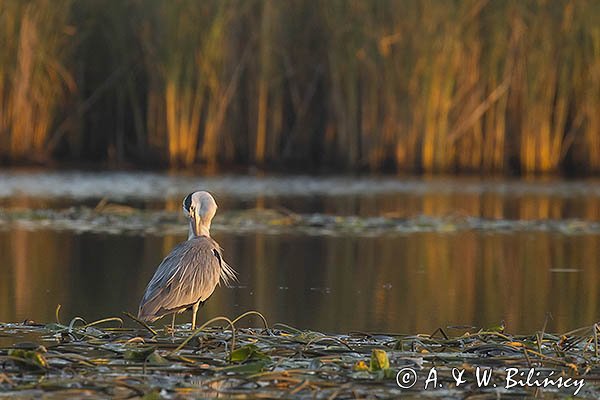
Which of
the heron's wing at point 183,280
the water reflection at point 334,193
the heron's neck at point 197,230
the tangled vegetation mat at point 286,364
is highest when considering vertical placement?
the heron's neck at point 197,230

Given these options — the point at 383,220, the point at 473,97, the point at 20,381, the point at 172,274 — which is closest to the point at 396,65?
the point at 473,97

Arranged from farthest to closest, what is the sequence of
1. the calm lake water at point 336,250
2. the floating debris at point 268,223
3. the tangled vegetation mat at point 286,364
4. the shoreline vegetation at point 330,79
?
1. the shoreline vegetation at point 330,79
2. the floating debris at point 268,223
3. the calm lake water at point 336,250
4. the tangled vegetation mat at point 286,364

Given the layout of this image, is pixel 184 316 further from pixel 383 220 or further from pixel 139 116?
pixel 139 116

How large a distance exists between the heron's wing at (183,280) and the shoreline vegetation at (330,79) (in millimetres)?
11031

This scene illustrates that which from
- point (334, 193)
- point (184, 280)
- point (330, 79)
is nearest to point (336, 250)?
point (184, 280)

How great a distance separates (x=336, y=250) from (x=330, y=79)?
7.94 metres

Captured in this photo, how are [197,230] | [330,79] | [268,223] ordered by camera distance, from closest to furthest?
[197,230] < [268,223] < [330,79]

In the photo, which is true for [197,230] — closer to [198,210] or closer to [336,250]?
[198,210]

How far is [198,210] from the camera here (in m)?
6.47

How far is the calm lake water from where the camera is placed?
706 centimetres

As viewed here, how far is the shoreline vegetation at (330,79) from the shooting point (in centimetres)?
1691

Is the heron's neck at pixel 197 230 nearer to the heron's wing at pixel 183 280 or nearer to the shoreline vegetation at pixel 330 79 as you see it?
the heron's wing at pixel 183 280

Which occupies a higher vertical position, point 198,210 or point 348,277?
point 198,210

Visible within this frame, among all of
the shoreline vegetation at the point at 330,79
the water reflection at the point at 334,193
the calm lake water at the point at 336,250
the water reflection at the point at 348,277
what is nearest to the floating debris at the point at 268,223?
the calm lake water at the point at 336,250
